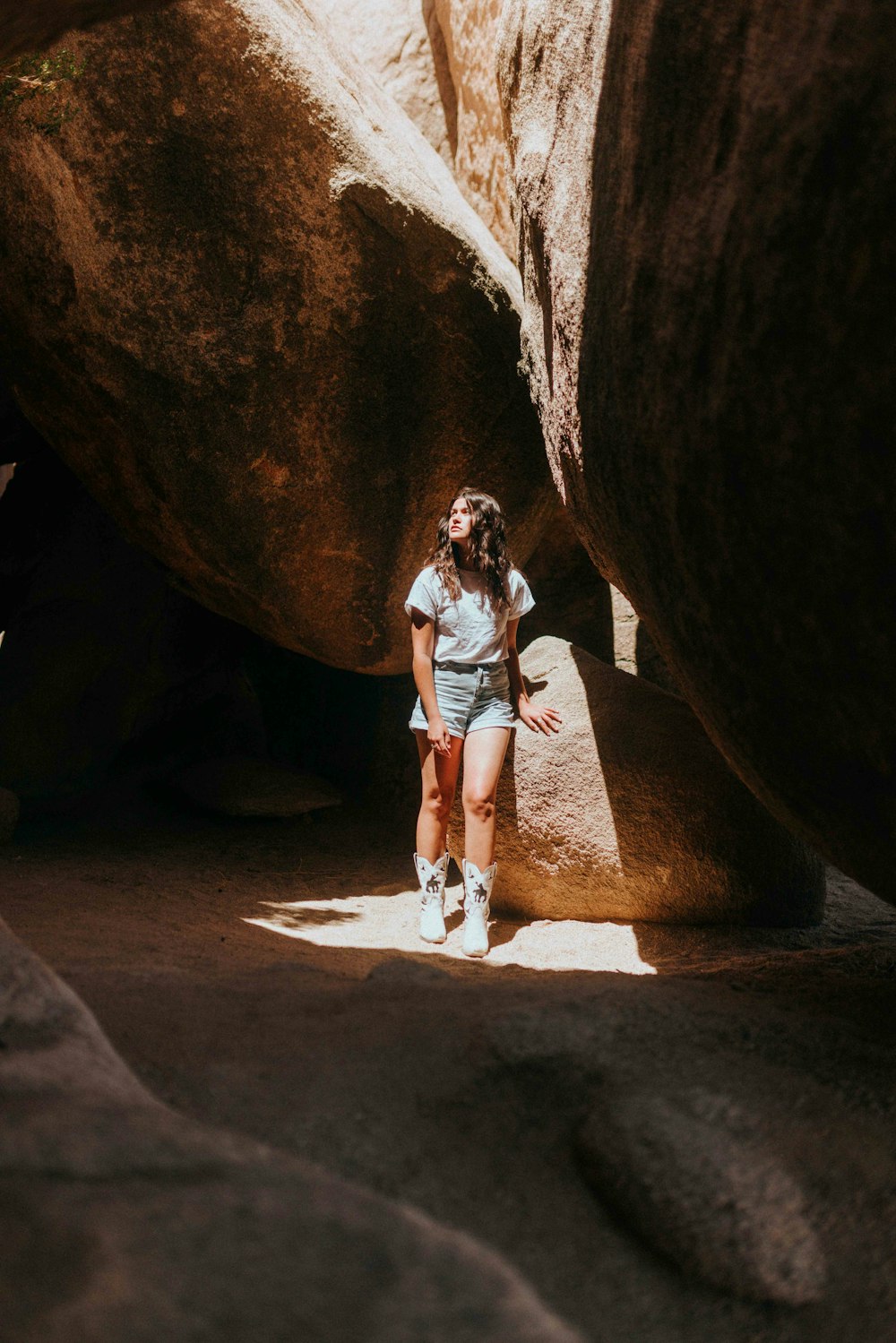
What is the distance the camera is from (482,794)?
4.09 m

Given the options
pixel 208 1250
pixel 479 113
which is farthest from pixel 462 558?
pixel 479 113

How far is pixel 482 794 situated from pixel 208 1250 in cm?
303

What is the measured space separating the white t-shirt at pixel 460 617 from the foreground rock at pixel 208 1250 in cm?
294

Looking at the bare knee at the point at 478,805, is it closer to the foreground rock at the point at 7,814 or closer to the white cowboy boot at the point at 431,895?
the white cowboy boot at the point at 431,895

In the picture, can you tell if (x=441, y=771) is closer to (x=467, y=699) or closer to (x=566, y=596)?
(x=467, y=699)

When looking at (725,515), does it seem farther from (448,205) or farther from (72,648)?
(72,648)

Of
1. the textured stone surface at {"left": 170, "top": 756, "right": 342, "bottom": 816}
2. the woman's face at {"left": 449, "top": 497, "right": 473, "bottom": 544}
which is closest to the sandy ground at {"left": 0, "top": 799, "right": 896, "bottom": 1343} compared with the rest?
the woman's face at {"left": 449, "top": 497, "right": 473, "bottom": 544}

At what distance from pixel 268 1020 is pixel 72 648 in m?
4.50

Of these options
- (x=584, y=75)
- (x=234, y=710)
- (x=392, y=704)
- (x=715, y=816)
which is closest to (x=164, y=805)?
(x=234, y=710)

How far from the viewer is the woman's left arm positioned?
4371 mm

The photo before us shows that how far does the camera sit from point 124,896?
4.43 m

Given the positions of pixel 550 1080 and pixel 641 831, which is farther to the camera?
pixel 641 831

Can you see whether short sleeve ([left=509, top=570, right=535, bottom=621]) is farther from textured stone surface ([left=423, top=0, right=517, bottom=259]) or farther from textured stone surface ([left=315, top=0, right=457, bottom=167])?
textured stone surface ([left=315, top=0, right=457, bottom=167])

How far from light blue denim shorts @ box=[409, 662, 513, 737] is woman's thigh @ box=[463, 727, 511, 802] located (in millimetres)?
37
